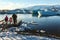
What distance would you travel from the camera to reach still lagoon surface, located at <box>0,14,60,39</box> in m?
1.76

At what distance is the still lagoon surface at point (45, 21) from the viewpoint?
1.76m

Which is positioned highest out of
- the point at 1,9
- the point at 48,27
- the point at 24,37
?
the point at 1,9

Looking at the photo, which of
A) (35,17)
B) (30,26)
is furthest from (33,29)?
(35,17)

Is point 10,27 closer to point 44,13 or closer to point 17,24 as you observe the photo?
point 17,24

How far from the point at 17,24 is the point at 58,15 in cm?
59

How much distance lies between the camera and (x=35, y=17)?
1.79 metres

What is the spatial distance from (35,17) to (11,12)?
347 mm

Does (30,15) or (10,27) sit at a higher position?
(30,15)

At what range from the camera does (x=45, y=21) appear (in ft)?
5.84

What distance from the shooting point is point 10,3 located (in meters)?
1.83

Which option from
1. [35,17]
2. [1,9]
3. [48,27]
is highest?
[1,9]

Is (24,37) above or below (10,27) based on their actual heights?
below

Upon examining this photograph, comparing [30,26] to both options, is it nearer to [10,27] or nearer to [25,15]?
[25,15]

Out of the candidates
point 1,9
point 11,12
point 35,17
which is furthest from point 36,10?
point 1,9
